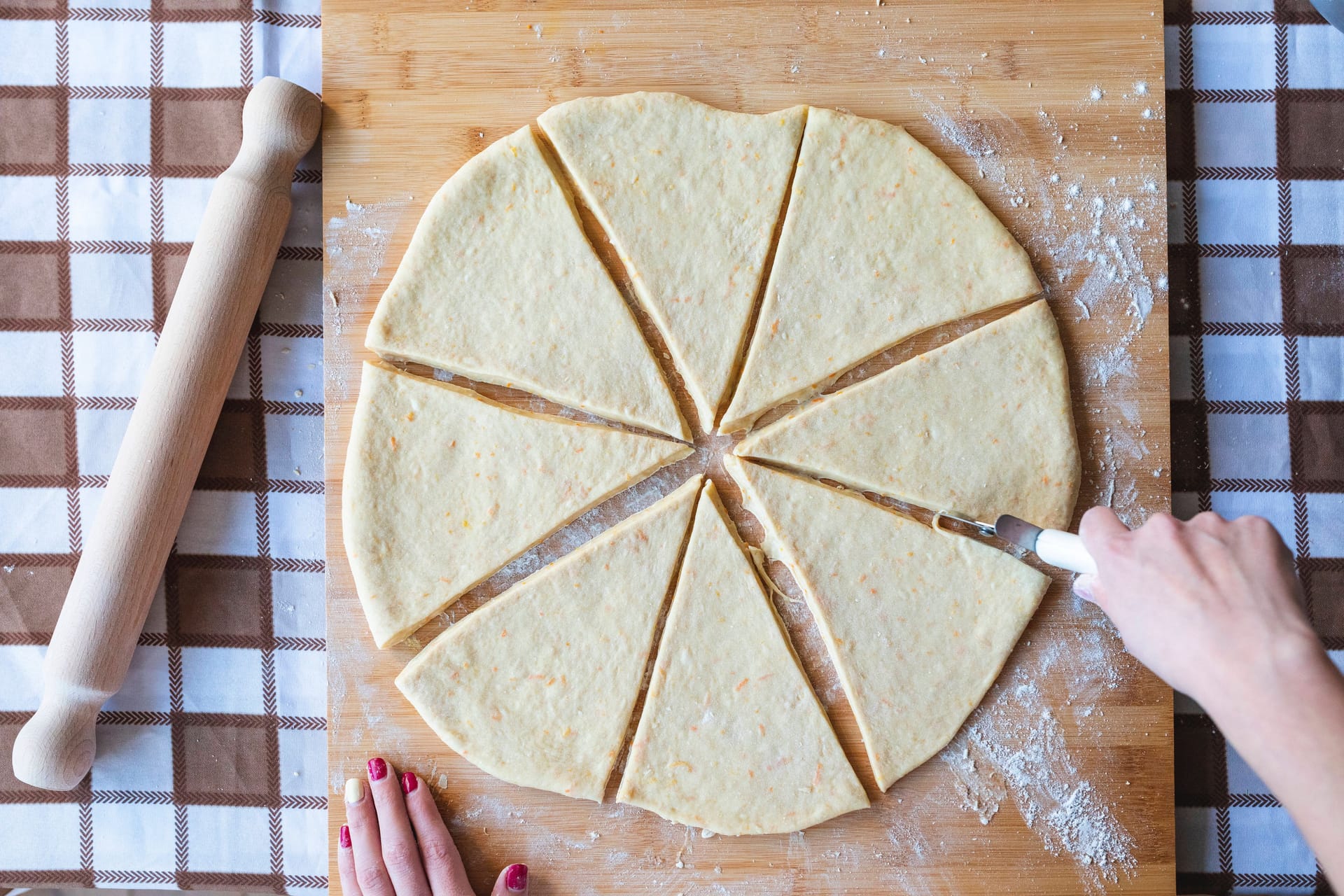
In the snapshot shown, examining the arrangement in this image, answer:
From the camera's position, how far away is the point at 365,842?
88.4 inches

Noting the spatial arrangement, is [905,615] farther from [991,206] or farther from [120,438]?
[120,438]

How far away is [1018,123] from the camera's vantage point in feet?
7.63

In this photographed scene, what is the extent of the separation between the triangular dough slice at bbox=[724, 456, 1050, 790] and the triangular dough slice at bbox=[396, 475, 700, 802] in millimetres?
432

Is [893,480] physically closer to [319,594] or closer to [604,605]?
[604,605]

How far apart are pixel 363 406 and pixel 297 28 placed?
1.05 m

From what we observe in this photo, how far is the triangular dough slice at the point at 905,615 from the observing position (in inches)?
88.4

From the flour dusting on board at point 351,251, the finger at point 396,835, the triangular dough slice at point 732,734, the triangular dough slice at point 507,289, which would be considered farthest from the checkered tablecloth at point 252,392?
the triangular dough slice at point 732,734

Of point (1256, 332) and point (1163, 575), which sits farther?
point (1256, 332)

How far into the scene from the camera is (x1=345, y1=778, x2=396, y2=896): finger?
2229 millimetres

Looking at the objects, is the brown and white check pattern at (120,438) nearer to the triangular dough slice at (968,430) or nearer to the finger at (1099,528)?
the triangular dough slice at (968,430)

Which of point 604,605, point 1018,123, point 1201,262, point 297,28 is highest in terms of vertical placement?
point 297,28

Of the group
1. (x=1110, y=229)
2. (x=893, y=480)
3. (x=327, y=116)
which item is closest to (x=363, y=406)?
(x=327, y=116)

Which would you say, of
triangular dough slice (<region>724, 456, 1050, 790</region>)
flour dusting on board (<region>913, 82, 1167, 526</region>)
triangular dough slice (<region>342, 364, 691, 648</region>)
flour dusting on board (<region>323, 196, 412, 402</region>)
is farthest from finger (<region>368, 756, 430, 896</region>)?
flour dusting on board (<region>913, 82, 1167, 526</region>)

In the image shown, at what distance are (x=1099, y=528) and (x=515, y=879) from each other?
5.16 feet
